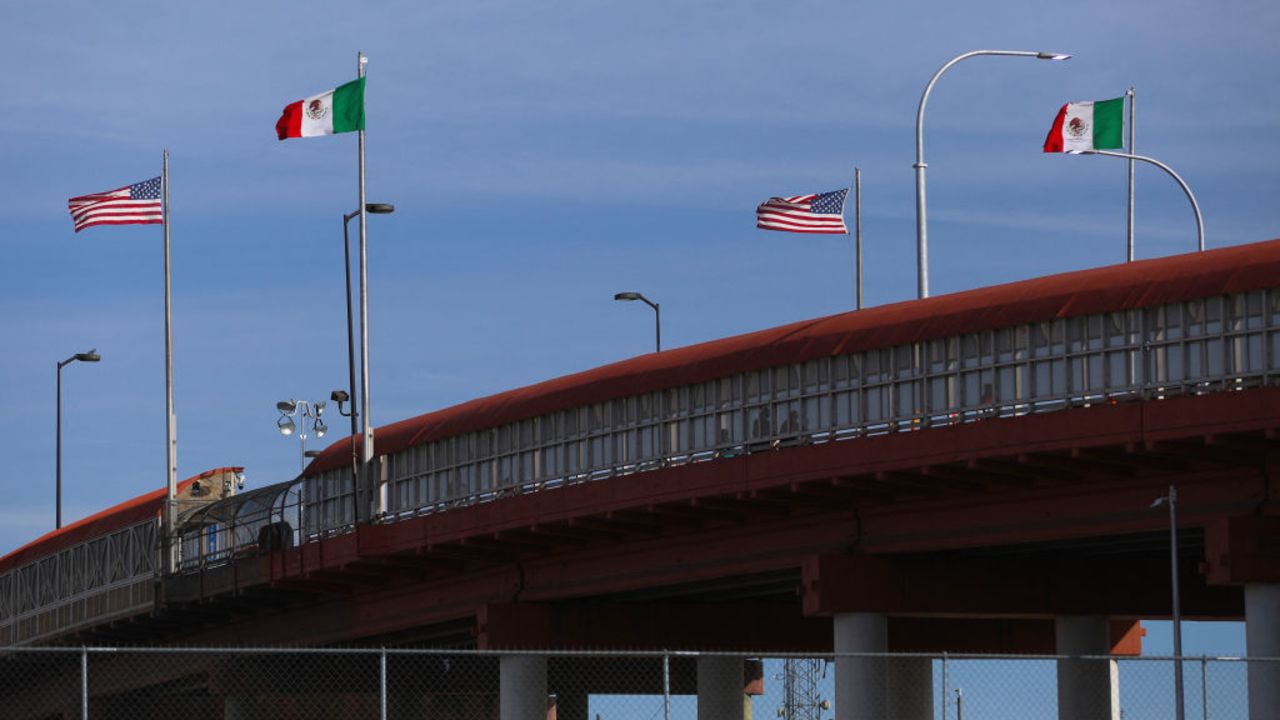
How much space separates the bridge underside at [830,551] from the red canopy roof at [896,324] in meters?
1.95

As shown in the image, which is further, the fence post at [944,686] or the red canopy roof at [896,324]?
the red canopy roof at [896,324]

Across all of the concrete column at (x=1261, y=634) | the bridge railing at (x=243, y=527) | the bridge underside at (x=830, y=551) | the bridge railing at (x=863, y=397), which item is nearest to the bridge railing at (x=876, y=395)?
the bridge railing at (x=863, y=397)

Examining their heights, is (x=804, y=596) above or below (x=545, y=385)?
below

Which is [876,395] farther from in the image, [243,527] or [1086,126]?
[243,527]

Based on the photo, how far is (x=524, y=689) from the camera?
2240 inches

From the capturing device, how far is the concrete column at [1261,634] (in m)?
40.4

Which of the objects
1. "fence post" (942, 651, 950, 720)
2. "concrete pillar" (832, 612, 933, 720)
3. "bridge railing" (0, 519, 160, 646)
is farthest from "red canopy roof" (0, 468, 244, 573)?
"fence post" (942, 651, 950, 720)

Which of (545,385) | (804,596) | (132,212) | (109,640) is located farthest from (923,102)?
(109,640)

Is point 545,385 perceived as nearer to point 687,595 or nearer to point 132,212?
point 687,595

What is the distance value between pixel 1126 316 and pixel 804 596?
10.6m

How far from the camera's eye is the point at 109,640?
234ft

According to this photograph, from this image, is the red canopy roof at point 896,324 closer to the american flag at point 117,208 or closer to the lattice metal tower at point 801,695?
the american flag at point 117,208

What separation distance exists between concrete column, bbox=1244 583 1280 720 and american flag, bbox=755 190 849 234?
23648 mm

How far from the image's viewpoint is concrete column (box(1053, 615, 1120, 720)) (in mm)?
53219
